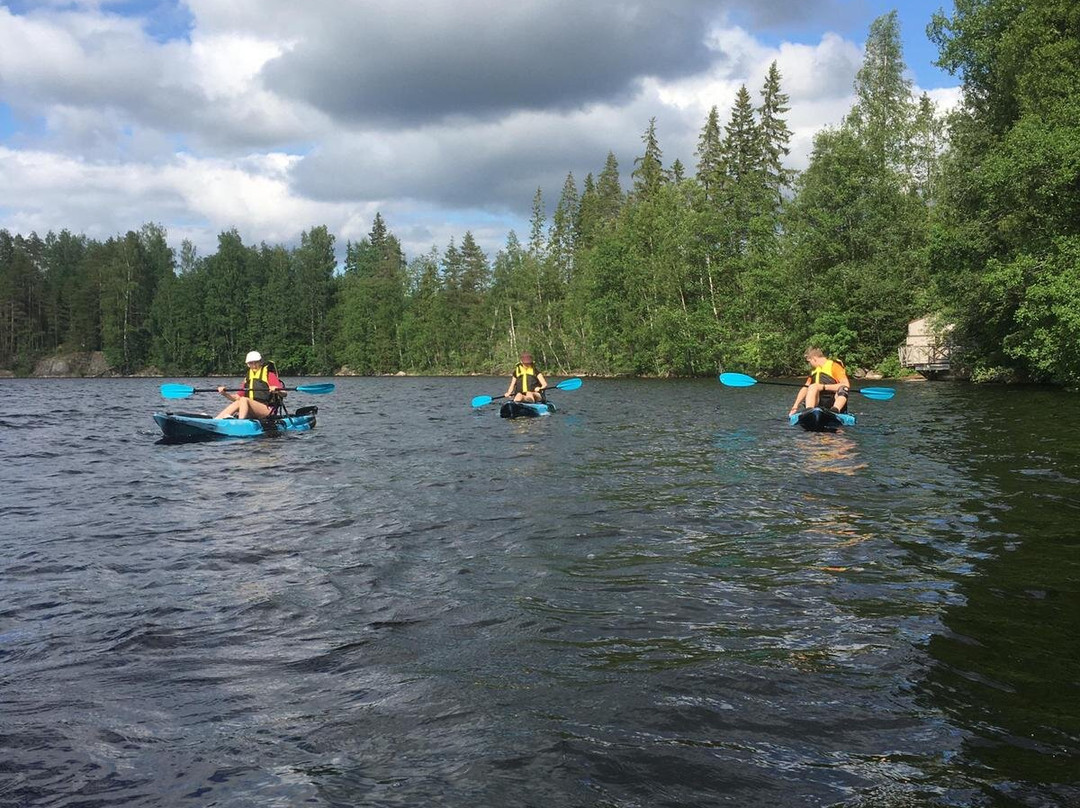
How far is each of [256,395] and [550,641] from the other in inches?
496

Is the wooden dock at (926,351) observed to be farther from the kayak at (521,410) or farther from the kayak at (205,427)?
the kayak at (205,427)

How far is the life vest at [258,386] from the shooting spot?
15.5m

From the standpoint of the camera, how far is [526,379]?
19812 millimetres

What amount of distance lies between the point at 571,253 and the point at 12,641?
68.3 meters

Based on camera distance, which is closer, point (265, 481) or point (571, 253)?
→ point (265, 481)

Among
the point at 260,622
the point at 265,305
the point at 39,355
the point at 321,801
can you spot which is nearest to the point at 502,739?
the point at 321,801

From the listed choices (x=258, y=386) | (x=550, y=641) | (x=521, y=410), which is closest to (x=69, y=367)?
(x=258, y=386)

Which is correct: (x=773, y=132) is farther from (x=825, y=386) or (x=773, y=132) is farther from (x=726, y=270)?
(x=825, y=386)

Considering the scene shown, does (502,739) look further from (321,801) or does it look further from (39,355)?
(39,355)

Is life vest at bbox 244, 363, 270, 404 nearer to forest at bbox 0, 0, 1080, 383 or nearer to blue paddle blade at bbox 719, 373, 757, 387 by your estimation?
blue paddle blade at bbox 719, 373, 757, 387

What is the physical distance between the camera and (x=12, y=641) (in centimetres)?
460

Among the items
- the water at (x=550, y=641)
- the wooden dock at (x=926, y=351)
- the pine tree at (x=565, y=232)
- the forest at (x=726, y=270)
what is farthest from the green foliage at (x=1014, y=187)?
the pine tree at (x=565, y=232)

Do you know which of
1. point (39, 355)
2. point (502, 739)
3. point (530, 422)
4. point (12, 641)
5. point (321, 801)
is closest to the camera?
point (321, 801)

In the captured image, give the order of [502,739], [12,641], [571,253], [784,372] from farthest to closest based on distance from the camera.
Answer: [571,253] → [784,372] → [12,641] → [502,739]
